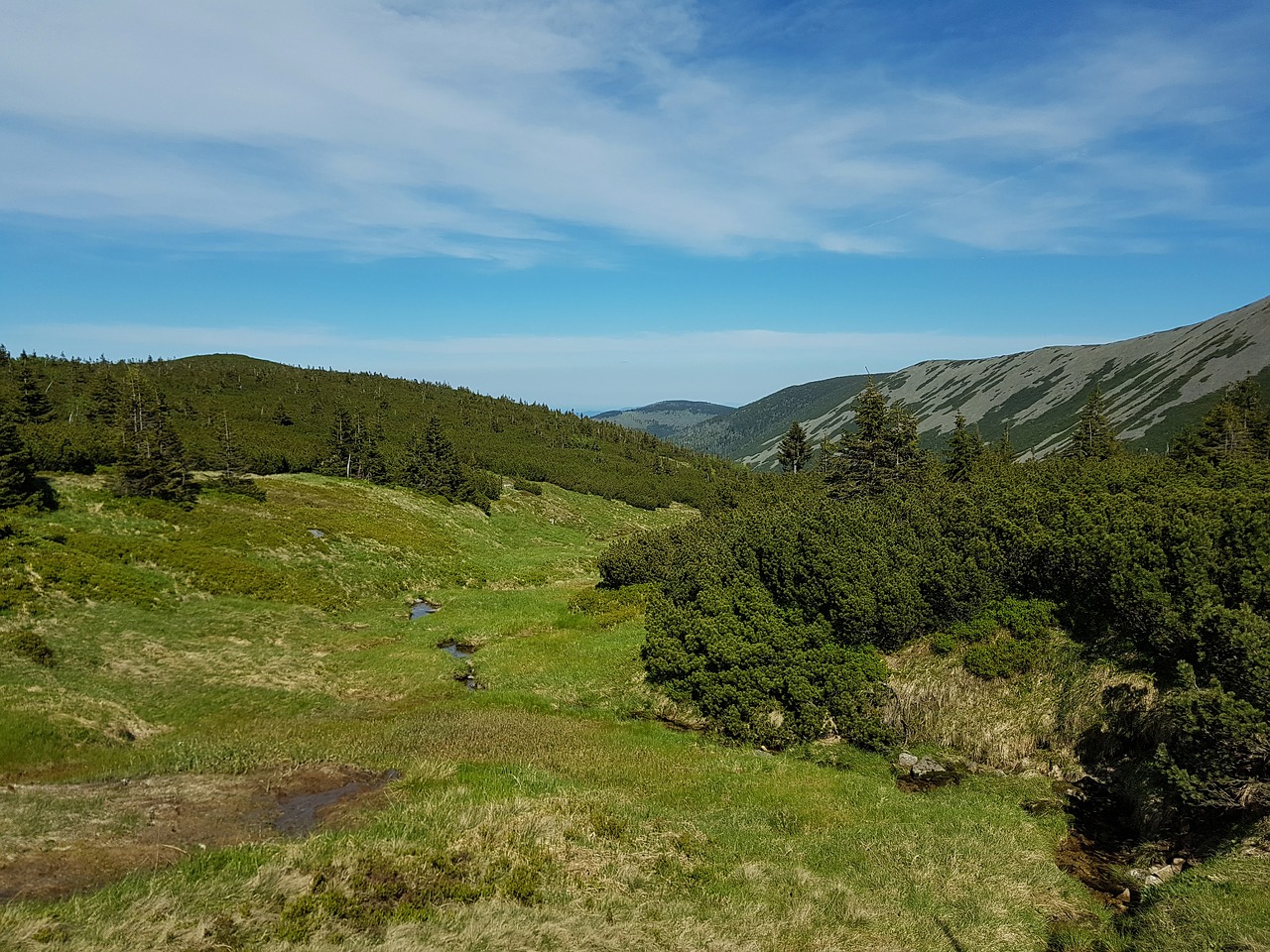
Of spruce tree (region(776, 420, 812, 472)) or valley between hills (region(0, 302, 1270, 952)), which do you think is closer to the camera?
valley between hills (region(0, 302, 1270, 952))

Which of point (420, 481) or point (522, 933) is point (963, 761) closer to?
point (522, 933)

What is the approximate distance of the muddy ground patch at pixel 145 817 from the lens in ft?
31.9

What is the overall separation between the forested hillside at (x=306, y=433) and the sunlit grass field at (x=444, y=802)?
91.7 ft

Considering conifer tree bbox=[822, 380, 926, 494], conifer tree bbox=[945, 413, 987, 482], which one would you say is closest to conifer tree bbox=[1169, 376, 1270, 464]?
conifer tree bbox=[945, 413, 987, 482]

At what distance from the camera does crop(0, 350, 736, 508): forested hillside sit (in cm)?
6694

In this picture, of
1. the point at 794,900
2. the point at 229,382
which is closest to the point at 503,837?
the point at 794,900

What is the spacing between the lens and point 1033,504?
82.3ft

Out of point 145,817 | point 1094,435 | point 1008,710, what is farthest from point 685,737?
point 1094,435

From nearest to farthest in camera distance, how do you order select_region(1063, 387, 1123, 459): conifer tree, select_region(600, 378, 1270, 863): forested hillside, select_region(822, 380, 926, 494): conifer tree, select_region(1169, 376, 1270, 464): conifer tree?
select_region(600, 378, 1270, 863): forested hillside
select_region(822, 380, 926, 494): conifer tree
select_region(1169, 376, 1270, 464): conifer tree
select_region(1063, 387, 1123, 459): conifer tree

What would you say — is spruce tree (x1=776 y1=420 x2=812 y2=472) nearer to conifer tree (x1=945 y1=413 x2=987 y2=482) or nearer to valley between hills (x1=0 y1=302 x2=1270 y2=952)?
conifer tree (x1=945 y1=413 x2=987 y2=482)

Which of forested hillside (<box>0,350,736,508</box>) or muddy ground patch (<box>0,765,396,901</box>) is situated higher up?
forested hillside (<box>0,350,736,508</box>)

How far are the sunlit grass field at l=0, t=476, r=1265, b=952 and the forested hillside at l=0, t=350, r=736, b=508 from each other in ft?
91.7

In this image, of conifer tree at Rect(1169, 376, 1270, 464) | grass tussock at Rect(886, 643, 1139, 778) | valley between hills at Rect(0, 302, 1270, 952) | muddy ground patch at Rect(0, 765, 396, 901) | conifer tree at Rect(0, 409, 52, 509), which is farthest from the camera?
conifer tree at Rect(1169, 376, 1270, 464)

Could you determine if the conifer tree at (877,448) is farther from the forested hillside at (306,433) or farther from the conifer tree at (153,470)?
the conifer tree at (153,470)
